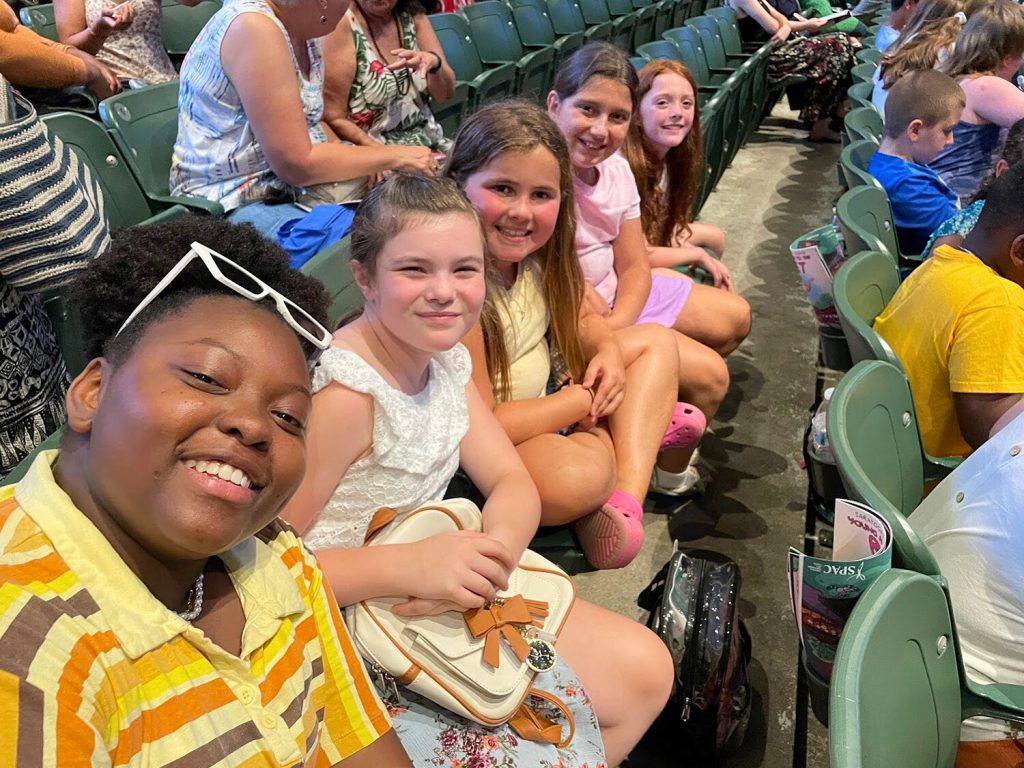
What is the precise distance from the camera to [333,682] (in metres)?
0.91

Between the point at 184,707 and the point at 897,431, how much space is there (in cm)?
136

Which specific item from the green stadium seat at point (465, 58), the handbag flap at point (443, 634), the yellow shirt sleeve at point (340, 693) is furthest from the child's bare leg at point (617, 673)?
the green stadium seat at point (465, 58)

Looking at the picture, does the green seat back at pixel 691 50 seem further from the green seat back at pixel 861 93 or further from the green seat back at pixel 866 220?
the green seat back at pixel 866 220

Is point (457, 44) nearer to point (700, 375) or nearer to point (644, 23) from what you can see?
point (700, 375)

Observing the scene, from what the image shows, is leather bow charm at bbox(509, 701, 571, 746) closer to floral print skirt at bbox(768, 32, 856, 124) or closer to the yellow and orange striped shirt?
the yellow and orange striped shirt

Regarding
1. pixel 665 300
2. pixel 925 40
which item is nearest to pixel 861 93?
pixel 925 40

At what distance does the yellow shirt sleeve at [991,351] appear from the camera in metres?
1.59

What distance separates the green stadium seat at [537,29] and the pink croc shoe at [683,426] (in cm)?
339

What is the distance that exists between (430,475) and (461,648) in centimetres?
31

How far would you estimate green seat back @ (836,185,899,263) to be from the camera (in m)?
2.18

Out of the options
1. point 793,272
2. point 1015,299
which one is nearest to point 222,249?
point 1015,299

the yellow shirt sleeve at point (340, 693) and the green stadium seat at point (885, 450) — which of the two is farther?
the green stadium seat at point (885, 450)

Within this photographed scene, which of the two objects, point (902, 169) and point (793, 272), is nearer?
point (902, 169)

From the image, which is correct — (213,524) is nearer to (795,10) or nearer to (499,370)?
(499,370)
